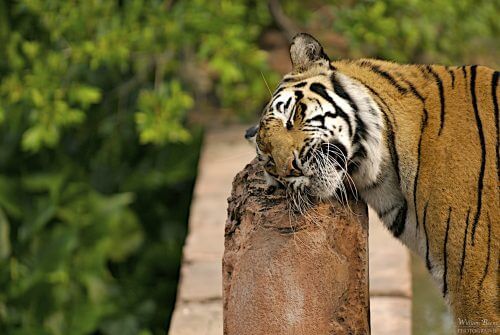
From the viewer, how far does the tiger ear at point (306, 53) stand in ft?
11.5

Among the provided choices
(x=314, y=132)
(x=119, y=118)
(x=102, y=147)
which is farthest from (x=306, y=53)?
(x=102, y=147)

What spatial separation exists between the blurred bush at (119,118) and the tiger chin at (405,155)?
3446 mm

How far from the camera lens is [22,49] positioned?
7.54 meters

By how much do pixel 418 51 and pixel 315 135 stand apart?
17.8ft

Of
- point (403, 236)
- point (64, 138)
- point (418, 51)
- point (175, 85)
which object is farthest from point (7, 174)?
point (403, 236)

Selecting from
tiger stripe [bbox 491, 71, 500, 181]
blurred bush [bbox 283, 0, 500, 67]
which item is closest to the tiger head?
tiger stripe [bbox 491, 71, 500, 181]

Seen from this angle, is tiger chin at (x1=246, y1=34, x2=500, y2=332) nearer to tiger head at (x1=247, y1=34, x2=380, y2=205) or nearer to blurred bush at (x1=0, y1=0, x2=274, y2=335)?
tiger head at (x1=247, y1=34, x2=380, y2=205)

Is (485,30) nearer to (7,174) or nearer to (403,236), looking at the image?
(7,174)

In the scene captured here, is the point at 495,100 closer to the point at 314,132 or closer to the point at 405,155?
the point at 405,155

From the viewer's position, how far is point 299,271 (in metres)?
3.25

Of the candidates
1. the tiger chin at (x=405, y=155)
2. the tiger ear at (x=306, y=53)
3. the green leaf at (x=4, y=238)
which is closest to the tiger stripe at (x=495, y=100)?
the tiger chin at (x=405, y=155)

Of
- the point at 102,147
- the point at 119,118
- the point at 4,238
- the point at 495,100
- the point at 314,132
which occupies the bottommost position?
the point at 314,132

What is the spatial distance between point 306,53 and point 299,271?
74cm

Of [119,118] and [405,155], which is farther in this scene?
[119,118]
